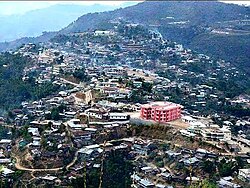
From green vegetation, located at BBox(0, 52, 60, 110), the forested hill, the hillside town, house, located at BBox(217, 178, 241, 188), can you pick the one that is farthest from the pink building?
the forested hill

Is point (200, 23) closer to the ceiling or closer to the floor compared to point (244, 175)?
closer to the ceiling

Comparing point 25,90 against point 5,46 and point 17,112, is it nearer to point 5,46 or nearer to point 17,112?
point 17,112

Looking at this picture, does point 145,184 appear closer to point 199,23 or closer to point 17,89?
point 17,89

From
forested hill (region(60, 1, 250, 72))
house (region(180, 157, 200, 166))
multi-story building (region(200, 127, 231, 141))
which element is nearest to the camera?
house (region(180, 157, 200, 166))

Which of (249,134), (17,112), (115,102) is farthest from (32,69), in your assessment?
(249,134)

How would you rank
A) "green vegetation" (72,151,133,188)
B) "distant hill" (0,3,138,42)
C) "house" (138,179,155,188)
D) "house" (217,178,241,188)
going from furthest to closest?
"distant hill" (0,3,138,42), "house" (138,179,155,188), "house" (217,178,241,188), "green vegetation" (72,151,133,188)

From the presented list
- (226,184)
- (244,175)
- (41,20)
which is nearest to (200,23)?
(244,175)

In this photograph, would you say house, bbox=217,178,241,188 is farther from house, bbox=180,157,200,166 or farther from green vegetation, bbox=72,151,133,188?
green vegetation, bbox=72,151,133,188
